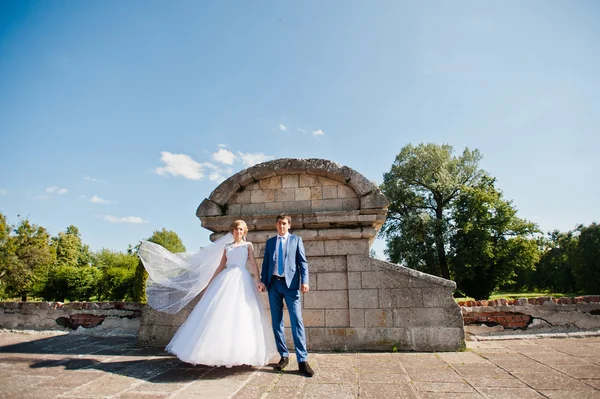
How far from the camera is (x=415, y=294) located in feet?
15.6

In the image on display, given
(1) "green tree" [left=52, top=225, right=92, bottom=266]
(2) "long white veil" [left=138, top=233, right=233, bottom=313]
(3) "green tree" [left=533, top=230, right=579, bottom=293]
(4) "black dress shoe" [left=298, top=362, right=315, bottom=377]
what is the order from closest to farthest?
(4) "black dress shoe" [left=298, top=362, right=315, bottom=377]
(2) "long white veil" [left=138, top=233, right=233, bottom=313]
(3) "green tree" [left=533, top=230, right=579, bottom=293]
(1) "green tree" [left=52, top=225, right=92, bottom=266]

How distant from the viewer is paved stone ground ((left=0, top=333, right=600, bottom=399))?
281 cm

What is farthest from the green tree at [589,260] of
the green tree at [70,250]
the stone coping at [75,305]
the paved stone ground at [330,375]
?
the green tree at [70,250]

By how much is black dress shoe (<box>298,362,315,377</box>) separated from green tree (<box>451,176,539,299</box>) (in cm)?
2117

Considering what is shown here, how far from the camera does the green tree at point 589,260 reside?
23.6 metres

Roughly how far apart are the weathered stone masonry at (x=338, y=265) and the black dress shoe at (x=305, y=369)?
1338 millimetres

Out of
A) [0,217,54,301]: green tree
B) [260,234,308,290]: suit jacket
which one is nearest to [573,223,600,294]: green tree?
[260,234,308,290]: suit jacket

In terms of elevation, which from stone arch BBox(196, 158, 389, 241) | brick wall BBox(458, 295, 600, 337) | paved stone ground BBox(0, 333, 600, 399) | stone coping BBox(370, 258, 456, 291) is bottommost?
paved stone ground BBox(0, 333, 600, 399)

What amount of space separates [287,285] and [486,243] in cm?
2186

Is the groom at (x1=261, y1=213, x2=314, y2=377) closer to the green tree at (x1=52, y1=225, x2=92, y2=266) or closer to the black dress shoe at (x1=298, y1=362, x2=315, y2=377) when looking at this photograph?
the black dress shoe at (x1=298, y1=362, x2=315, y2=377)

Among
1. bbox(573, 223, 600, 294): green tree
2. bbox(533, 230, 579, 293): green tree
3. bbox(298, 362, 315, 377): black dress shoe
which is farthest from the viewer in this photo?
bbox(533, 230, 579, 293): green tree

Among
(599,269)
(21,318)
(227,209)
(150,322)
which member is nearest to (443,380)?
(227,209)

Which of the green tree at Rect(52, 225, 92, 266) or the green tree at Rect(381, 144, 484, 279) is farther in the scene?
the green tree at Rect(52, 225, 92, 266)

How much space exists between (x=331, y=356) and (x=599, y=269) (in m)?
28.9
